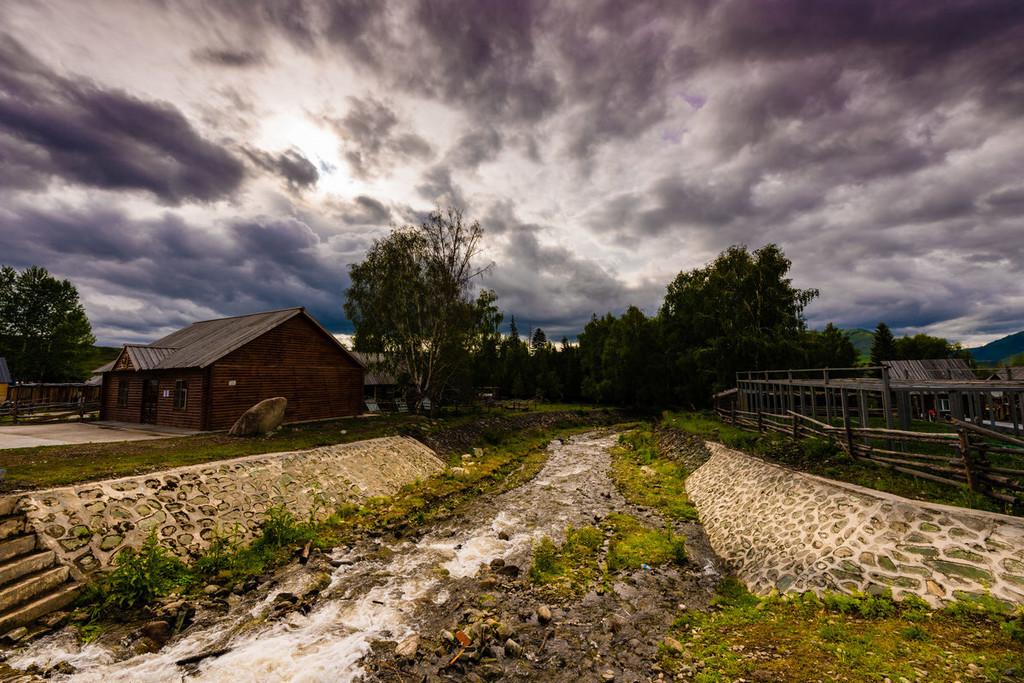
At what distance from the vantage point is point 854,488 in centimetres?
1039

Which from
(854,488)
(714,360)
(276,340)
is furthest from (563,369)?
(854,488)

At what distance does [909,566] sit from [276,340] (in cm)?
3148

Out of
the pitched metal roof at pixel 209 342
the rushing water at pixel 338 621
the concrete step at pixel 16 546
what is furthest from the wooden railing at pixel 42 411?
the rushing water at pixel 338 621

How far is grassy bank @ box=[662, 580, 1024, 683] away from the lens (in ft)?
18.2

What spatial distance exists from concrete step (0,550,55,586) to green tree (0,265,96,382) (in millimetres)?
73697

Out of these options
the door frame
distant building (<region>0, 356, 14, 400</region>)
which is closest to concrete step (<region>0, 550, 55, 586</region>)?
the door frame

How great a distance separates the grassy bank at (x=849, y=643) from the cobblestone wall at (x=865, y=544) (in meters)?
0.57

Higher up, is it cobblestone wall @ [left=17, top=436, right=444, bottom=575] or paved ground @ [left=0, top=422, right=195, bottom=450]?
paved ground @ [left=0, top=422, right=195, bottom=450]

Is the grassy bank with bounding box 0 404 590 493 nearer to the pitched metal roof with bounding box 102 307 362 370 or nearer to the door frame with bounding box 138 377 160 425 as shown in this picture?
the pitched metal roof with bounding box 102 307 362 370

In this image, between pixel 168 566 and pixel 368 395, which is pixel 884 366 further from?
pixel 368 395

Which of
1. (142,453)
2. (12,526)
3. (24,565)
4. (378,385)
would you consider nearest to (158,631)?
(24,565)

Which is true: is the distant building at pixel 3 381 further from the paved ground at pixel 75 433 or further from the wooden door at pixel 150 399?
the wooden door at pixel 150 399

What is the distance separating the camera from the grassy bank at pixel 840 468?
9.40 meters

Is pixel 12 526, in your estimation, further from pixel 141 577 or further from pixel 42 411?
pixel 42 411
